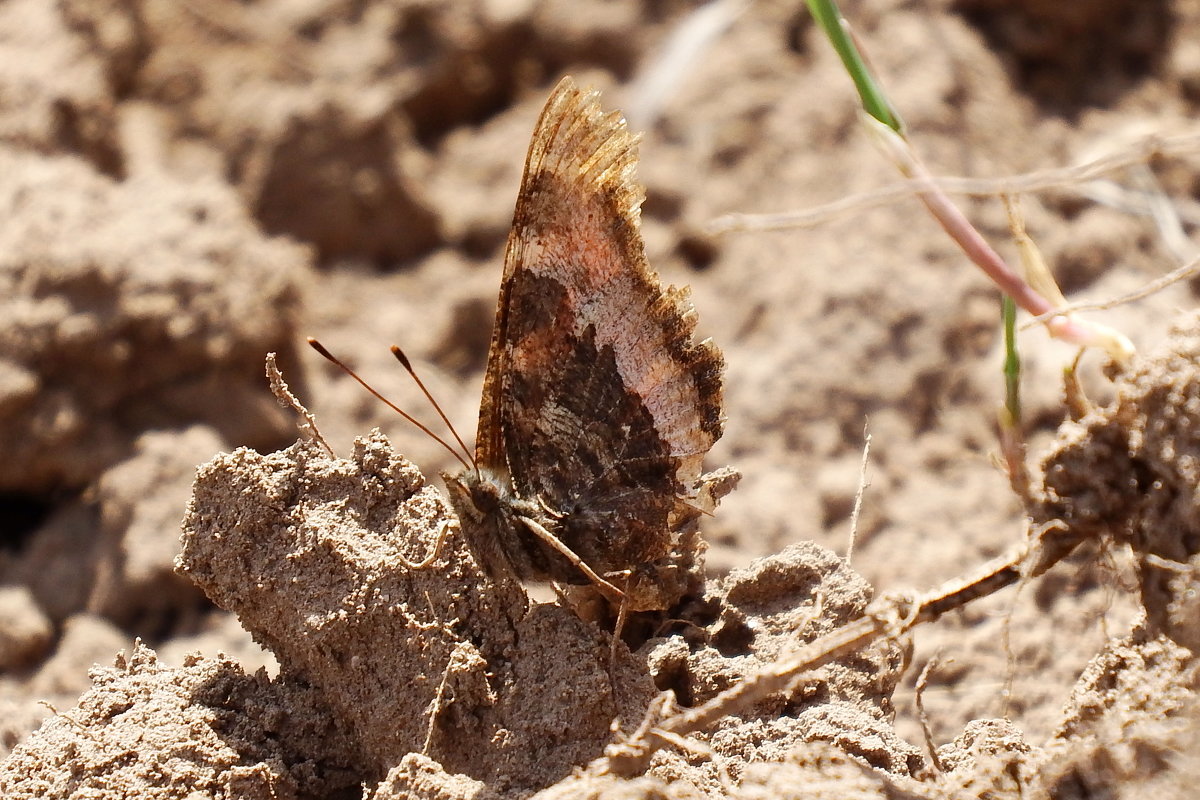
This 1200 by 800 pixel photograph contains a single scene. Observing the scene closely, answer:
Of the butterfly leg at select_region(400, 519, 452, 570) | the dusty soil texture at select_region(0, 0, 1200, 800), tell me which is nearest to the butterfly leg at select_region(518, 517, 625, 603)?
the dusty soil texture at select_region(0, 0, 1200, 800)

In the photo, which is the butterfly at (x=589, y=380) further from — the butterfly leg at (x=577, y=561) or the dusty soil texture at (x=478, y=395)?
the dusty soil texture at (x=478, y=395)

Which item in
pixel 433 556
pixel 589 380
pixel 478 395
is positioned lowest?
pixel 433 556

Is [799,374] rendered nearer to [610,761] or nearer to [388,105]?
[388,105]

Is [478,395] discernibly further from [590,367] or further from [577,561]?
[577,561]

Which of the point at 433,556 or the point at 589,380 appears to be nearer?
the point at 433,556

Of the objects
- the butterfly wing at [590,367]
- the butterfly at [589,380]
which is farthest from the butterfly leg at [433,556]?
the butterfly wing at [590,367]

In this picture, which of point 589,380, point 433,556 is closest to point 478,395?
point 589,380

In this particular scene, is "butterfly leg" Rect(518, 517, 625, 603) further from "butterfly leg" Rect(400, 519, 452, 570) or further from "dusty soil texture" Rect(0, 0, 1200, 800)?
"butterfly leg" Rect(400, 519, 452, 570)
